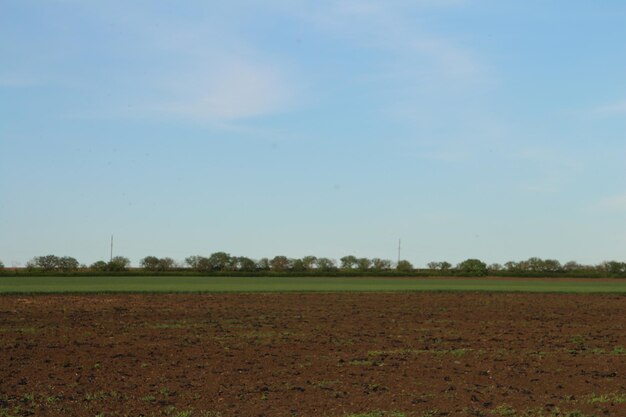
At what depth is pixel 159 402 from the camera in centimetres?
1574

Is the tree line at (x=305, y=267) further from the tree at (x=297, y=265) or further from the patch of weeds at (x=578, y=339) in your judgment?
the patch of weeds at (x=578, y=339)

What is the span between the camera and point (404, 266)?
123m

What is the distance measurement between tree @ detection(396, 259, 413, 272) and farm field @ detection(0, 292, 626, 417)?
82.4 metres

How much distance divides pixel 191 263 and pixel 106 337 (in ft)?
304

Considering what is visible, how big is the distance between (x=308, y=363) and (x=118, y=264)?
309ft

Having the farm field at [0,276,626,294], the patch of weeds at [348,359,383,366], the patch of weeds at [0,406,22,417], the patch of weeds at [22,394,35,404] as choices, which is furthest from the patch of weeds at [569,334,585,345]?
the farm field at [0,276,626,294]

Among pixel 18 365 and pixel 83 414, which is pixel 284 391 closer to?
pixel 83 414

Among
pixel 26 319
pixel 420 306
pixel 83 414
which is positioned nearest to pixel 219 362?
pixel 83 414

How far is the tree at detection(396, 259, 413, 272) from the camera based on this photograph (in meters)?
121

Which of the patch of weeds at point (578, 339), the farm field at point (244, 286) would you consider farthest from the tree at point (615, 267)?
the patch of weeds at point (578, 339)

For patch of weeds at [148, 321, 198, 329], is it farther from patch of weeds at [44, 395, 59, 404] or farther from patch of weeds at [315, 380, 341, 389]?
patch of weeds at [44, 395, 59, 404]

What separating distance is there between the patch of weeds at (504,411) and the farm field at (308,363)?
0.13 ft

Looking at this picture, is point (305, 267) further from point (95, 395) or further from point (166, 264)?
point (95, 395)

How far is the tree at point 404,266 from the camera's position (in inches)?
4764
